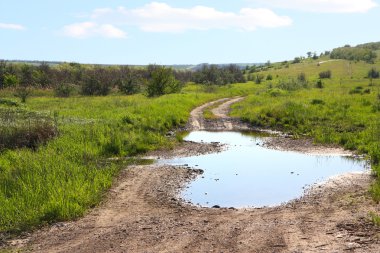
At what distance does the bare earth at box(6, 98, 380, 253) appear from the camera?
839 centimetres

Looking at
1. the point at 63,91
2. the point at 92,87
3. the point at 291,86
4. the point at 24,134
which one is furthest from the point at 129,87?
the point at 24,134

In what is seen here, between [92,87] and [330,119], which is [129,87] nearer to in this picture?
[92,87]

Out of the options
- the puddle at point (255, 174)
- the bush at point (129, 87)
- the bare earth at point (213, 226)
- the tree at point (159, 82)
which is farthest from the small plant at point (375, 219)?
the bush at point (129, 87)

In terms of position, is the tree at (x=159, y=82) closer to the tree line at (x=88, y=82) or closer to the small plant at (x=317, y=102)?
the tree line at (x=88, y=82)

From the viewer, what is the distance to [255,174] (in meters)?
15.8

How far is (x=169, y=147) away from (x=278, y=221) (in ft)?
36.2

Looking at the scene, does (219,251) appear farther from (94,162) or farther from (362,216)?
(94,162)

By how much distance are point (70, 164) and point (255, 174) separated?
6.80 meters

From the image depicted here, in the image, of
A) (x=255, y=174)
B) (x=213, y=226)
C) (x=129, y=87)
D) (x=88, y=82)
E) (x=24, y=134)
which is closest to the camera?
(x=213, y=226)

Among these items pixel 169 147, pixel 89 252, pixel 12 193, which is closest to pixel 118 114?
pixel 169 147

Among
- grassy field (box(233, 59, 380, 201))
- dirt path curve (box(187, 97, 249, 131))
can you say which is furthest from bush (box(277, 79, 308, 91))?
dirt path curve (box(187, 97, 249, 131))

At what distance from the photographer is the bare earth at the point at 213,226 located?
27.5 ft

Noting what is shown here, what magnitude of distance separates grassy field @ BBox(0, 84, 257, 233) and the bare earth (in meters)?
0.61

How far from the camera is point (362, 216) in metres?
9.74
